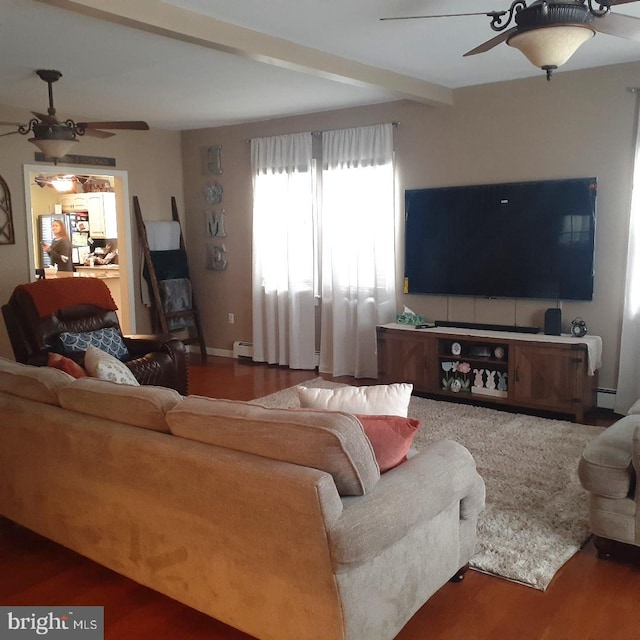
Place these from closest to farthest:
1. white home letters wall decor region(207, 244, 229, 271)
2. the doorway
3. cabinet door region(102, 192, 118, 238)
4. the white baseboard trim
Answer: white home letters wall decor region(207, 244, 229, 271)
the white baseboard trim
the doorway
cabinet door region(102, 192, 118, 238)

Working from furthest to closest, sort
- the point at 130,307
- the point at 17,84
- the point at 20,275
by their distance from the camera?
the point at 130,307, the point at 20,275, the point at 17,84

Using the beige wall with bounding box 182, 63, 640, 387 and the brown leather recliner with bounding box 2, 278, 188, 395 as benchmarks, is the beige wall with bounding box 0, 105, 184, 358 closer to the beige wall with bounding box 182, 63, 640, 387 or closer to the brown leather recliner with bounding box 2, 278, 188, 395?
the brown leather recliner with bounding box 2, 278, 188, 395

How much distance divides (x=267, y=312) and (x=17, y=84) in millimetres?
3054

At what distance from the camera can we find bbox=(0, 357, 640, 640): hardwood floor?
2295mm

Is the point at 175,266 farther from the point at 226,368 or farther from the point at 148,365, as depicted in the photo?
the point at 148,365

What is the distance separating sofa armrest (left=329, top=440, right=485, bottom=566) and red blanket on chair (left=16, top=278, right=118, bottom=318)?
3.65m

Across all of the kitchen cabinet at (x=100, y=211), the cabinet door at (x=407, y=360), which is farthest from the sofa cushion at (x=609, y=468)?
the kitchen cabinet at (x=100, y=211)

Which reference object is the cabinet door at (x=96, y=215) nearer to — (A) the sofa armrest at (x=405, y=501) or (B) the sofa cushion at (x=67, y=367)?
(B) the sofa cushion at (x=67, y=367)

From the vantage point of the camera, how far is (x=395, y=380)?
5520 millimetres

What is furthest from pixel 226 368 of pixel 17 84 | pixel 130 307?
pixel 17 84

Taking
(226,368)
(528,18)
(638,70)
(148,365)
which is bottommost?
(226,368)

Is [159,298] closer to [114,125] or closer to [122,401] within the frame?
[114,125]

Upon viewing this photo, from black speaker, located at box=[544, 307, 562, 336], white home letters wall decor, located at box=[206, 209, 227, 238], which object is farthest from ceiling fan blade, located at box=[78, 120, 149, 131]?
black speaker, located at box=[544, 307, 562, 336]

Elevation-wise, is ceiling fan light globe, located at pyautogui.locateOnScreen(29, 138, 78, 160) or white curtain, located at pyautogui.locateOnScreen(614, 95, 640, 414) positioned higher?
ceiling fan light globe, located at pyautogui.locateOnScreen(29, 138, 78, 160)
